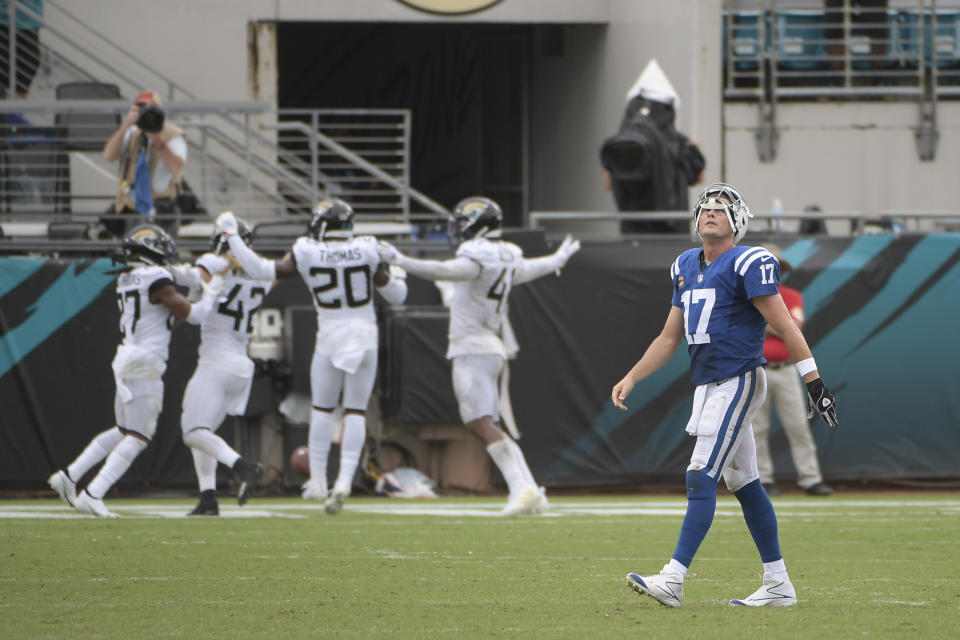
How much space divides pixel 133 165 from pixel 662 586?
27.5ft

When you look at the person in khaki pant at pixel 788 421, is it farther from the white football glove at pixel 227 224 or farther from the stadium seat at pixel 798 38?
the stadium seat at pixel 798 38

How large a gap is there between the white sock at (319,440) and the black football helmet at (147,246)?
1.50 m

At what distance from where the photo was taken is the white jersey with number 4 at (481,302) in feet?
32.0

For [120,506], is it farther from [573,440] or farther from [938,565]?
[938,565]

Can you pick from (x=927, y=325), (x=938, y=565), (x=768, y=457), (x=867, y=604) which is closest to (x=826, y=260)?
(x=927, y=325)

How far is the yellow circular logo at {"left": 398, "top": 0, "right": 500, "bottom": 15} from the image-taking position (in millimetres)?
16828

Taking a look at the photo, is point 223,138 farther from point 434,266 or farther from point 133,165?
point 434,266

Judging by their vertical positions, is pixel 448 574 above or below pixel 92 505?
above

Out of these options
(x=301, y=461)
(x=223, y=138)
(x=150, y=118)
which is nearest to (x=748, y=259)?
(x=301, y=461)

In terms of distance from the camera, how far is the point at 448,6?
55.3 ft

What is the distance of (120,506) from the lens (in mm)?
10727

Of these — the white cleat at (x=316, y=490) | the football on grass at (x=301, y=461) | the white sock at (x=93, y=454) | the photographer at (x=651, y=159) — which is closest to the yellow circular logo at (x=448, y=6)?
the photographer at (x=651, y=159)

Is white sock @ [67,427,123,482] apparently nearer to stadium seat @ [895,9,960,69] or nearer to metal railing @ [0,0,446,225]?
metal railing @ [0,0,446,225]

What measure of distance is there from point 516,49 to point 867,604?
602 inches
